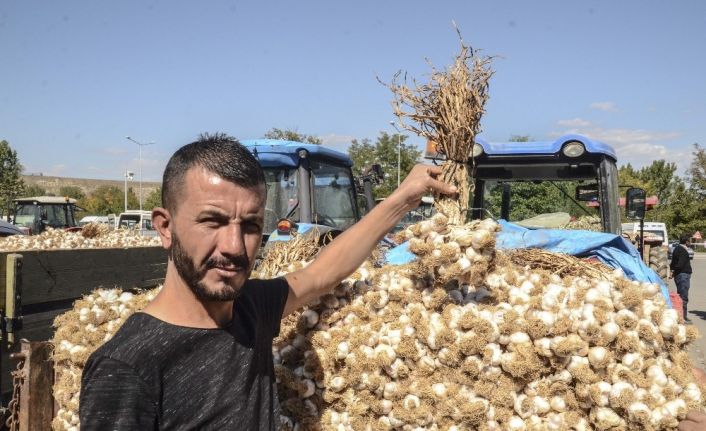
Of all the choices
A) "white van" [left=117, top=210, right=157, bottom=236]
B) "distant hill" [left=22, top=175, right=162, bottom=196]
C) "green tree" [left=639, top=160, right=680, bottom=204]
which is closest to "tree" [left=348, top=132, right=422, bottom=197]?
"white van" [left=117, top=210, right=157, bottom=236]

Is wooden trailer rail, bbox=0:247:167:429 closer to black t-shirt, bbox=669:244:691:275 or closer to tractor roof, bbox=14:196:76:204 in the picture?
black t-shirt, bbox=669:244:691:275

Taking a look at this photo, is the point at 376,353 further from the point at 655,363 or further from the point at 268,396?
the point at 655,363

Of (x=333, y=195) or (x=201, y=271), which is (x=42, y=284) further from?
(x=333, y=195)

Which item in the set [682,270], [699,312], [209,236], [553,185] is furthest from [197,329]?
[699,312]

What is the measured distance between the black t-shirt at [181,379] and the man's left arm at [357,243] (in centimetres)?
36

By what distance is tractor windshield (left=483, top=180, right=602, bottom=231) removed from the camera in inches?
190

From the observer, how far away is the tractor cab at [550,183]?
14.8 feet

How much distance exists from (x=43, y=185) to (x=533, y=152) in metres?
92.7

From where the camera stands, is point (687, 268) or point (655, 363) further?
point (687, 268)

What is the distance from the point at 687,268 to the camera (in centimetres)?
1059

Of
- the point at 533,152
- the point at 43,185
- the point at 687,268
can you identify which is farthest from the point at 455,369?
the point at 43,185

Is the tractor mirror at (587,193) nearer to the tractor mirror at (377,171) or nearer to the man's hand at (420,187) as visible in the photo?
the man's hand at (420,187)

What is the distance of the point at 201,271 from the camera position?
1.46 meters

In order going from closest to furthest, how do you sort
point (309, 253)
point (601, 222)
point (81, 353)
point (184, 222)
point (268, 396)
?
point (184, 222), point (268, 396), point (81, 353), point (309, 253), point (601, 222)
